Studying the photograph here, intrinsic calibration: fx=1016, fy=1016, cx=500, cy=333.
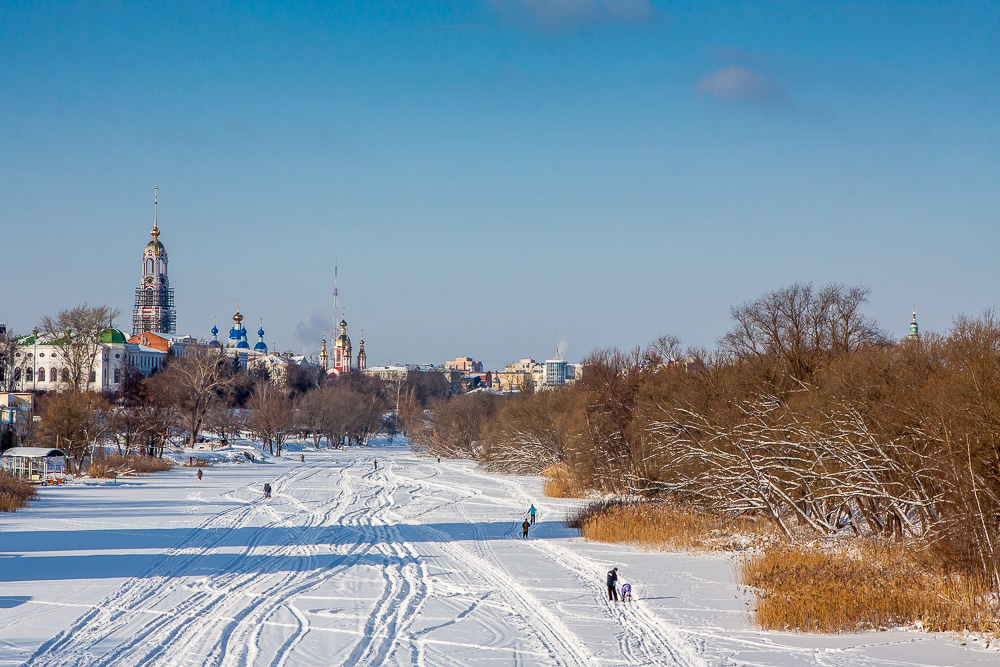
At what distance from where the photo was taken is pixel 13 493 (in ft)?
102

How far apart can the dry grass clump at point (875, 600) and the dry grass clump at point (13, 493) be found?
22.7 meters

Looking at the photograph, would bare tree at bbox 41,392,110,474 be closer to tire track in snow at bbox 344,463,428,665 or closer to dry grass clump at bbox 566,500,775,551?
tire track in snow at bbox 344,463,428,665

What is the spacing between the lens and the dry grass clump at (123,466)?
43.8 metres

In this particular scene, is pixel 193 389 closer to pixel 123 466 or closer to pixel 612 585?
pixel 123 466

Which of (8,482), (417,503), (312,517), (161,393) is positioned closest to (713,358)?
(417,503)

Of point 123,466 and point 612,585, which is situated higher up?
point 123,466

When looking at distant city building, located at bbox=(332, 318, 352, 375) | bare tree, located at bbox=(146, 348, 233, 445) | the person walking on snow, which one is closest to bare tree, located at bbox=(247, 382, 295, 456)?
bare tree, located at bbox=(146, 348, 233, 445)

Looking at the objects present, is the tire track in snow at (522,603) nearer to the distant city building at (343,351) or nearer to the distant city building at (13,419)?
the distant city building at (13,419)

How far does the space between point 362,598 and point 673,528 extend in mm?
9544

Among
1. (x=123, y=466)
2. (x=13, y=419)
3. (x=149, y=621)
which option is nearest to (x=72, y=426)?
(x=123, y=466)

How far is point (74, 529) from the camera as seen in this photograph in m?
25.2

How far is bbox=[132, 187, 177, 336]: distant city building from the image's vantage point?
146 meters

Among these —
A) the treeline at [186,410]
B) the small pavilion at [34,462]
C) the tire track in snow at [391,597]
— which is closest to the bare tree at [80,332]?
the treeline at [186,410]

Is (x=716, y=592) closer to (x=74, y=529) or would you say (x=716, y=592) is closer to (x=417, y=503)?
(x=74, y=529)
